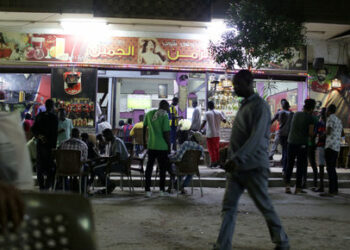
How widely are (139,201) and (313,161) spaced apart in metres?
4.19

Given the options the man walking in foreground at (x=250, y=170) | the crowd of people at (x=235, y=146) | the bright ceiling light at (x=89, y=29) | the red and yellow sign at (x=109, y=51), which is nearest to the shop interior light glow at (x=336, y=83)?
the crowd of people at (x=235, y=146)

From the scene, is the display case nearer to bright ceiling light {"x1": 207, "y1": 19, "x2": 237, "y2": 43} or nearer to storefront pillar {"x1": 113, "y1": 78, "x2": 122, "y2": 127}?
bright ceiling light {"x1": 207, "y1": 19, "x2": 237, "y2": 43}

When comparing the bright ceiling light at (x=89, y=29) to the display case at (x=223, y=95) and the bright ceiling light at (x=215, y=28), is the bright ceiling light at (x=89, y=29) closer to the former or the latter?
the bright ceiling light at (x=215, y=28)

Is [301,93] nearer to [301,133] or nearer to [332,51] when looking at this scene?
[332,51]

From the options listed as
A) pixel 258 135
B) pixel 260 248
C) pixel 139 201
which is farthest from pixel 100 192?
pixel 258 135

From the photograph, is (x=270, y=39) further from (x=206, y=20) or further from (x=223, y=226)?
(x=223, y=226)

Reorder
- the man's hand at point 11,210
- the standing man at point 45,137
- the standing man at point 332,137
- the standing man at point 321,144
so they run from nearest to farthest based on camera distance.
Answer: the man's hand at point 11,210
the standing man at point 45,137
the standing man at point 332,137
the standing man at point 321,144

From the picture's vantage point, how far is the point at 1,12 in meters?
10.6

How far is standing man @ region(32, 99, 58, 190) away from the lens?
775 cm

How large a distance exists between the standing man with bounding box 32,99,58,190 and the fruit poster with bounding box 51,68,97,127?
400 cm

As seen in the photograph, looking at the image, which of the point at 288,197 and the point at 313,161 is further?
the point at 313,161

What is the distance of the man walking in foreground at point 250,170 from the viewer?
3.58 metres

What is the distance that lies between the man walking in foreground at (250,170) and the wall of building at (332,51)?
9.85 meters

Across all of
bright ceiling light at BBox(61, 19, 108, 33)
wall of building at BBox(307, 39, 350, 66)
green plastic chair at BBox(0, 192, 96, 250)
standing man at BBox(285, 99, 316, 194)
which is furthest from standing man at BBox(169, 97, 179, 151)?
green plastic chair at BBox(0, 192, 96, 250)
